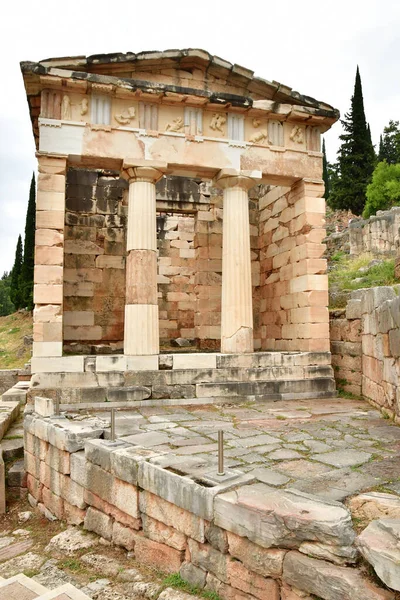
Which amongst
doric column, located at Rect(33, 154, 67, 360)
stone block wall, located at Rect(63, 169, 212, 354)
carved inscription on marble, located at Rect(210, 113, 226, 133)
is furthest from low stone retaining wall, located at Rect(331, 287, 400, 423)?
doric column, located at Rect(33, 154, 67, 360)

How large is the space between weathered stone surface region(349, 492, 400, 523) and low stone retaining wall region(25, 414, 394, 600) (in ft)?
0.87

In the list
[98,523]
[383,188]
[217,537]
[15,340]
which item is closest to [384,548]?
[217,537]

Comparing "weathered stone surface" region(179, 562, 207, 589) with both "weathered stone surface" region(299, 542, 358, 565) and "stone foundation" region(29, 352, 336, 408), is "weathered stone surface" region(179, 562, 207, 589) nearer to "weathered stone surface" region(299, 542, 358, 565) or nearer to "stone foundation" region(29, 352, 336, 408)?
"weathered stone surface" region(299, 542, 358, 565)

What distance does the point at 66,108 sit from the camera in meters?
9.15

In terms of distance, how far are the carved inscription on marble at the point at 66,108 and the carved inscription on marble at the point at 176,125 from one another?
1933mm

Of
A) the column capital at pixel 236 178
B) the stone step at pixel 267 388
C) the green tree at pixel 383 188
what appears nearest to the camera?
the stone step at pixel 267 388

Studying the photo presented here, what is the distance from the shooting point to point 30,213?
30812 millimetres

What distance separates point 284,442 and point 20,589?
3.19 metres

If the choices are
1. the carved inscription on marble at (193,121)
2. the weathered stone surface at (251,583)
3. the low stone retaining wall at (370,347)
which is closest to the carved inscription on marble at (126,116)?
the carved inscription on marble at (193,121)

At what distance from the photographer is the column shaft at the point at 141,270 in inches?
353

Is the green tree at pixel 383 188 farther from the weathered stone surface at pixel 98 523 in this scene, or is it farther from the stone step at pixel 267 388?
the weathered stone surface at pixel 98 523

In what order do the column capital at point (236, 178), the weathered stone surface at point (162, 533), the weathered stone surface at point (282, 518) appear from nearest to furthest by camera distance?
the weathered stone surface at point (282, 518), the weathered stone surface at point (162, 533), the column capital at point (236, 178)

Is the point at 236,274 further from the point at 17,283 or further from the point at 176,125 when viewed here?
the point at 17,283

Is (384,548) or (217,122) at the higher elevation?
(217,122)
